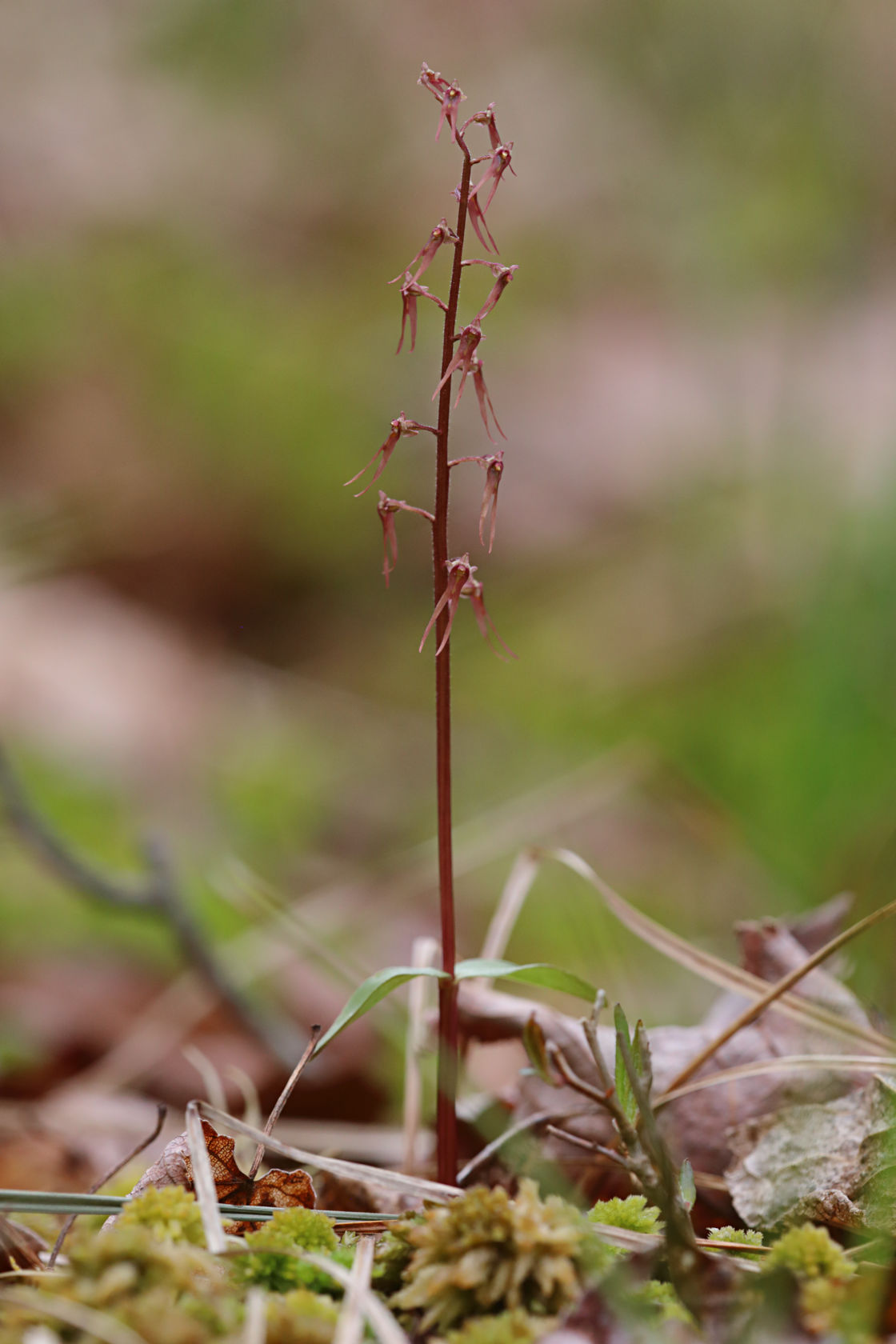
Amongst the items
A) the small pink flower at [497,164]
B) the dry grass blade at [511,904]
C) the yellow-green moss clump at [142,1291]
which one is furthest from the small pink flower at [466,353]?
the dry grass blade at [511,904]

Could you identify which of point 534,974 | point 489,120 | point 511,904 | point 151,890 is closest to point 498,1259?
point 534,974

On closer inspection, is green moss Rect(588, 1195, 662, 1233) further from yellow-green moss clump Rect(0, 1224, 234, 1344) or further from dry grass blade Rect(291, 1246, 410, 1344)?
yellow-green moss clump Rect(0, 1224, 234, 1344)

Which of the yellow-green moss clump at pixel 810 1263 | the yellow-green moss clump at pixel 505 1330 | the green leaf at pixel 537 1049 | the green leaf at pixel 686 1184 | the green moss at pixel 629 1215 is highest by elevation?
the green leaf at pixel 537 1049

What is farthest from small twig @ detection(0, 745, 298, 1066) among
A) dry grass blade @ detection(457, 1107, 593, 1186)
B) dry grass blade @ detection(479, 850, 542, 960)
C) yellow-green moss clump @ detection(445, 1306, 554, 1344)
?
yellow-green moss clump @ detection(445, 1306, 554, 1344)

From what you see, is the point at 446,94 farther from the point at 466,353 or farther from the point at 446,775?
the point at 446,775

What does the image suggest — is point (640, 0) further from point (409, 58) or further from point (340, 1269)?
point (340, 1269)

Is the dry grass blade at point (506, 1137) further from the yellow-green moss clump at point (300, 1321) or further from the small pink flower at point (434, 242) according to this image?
the small pink flower at point (434, 242)
